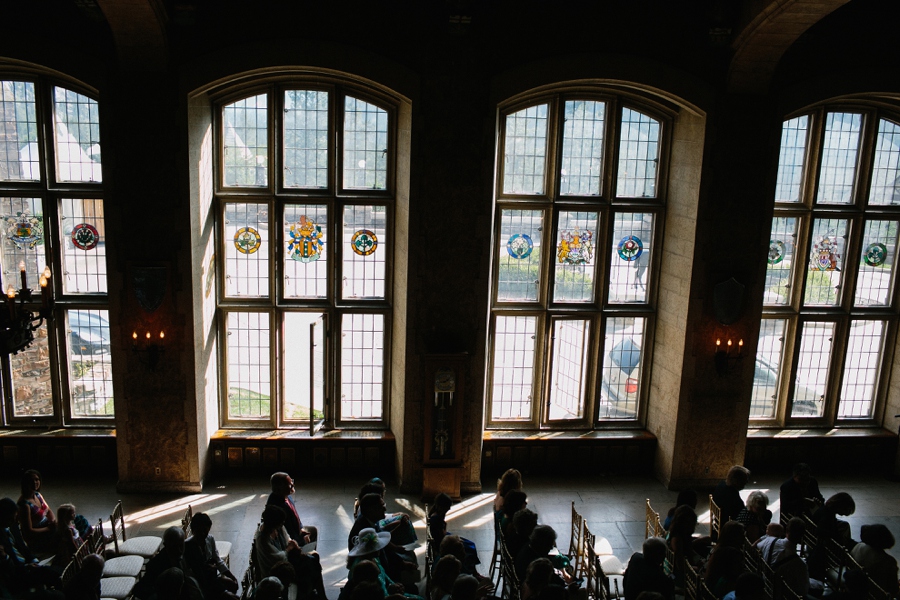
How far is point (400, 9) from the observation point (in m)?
7.77

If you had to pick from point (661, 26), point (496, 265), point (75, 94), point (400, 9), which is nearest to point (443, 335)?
point (496, 265)

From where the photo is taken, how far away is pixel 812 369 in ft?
31.6

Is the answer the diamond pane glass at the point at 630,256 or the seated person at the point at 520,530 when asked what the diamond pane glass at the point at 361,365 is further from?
the seated person at the point at 520,530

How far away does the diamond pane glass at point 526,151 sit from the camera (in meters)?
8.64

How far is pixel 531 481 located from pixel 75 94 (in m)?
6.47

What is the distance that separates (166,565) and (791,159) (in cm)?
768

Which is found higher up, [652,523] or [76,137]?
[76,137]

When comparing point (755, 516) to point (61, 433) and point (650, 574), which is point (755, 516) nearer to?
point (650, 574)

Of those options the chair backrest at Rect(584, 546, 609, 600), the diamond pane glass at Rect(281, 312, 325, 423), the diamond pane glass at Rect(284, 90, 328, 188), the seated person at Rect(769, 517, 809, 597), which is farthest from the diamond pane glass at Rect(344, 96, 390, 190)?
the seated person at Rect(769, 517, 809, 597)

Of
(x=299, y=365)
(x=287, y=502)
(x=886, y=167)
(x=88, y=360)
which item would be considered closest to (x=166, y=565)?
(x=287, y=502)

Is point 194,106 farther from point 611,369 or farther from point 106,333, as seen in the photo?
point 611,369

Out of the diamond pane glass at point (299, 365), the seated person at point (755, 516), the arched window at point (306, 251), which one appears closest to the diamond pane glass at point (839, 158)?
the seated person at point (755, 516)

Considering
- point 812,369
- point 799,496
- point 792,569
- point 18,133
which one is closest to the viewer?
point 792,569

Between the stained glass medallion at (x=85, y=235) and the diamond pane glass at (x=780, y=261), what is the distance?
7.50 m
